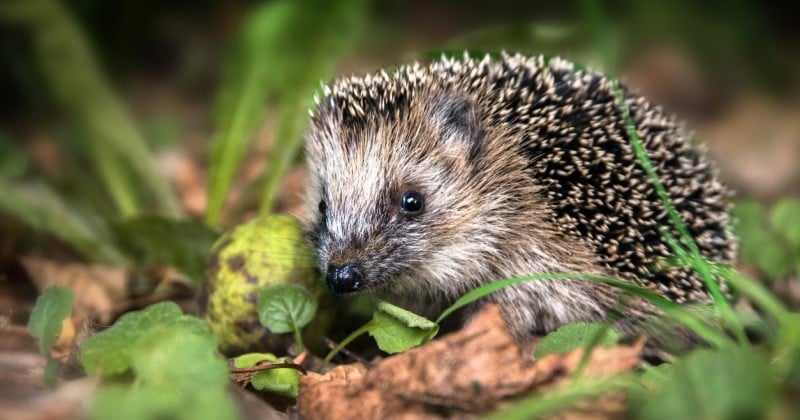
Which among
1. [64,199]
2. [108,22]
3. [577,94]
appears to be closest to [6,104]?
[108,22]

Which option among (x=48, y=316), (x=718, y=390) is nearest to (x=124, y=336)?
(x=48, y=316)

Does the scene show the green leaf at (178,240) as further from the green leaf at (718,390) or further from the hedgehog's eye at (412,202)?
the green leaf at (718,390)

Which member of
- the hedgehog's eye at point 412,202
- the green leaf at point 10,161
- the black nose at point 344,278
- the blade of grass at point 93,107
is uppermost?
the blade of grass at point 93,107

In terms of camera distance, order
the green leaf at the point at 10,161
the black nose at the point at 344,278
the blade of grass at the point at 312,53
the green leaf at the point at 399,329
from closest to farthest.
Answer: the green leaf at the point at 399,329, the black nose at the point at 344,278, the green leaf at the point at 10,161, the blade of grass at the point at 312,53

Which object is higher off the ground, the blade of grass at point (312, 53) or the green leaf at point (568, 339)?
the blade of grass at point (312, 53)

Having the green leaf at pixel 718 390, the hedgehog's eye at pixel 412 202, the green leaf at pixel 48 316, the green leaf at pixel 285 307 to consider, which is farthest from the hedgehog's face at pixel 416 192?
the green leaf at pixel 718 390

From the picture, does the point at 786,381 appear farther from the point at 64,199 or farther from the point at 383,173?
the point at 64,199

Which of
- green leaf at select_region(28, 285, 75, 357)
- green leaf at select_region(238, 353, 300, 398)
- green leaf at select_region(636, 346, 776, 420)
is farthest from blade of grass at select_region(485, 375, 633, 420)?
green leaf at select_region(28, 285, 75, 357)

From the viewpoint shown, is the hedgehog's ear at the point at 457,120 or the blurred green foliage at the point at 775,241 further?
the blurred green foliage at the point at 775,241
